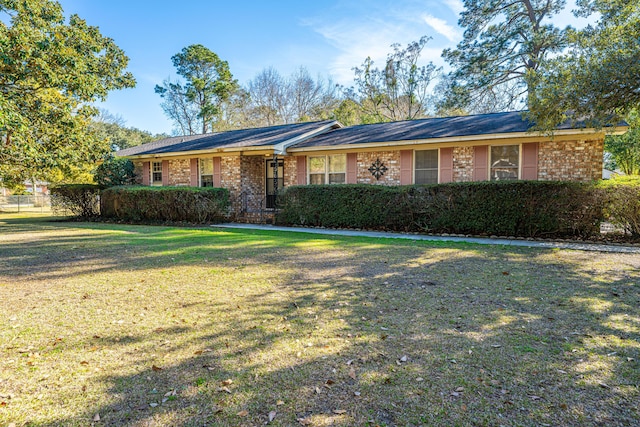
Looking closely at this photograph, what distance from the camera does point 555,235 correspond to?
9.27 m

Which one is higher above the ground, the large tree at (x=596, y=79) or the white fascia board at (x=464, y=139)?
the large tree at (x=596, y=79)

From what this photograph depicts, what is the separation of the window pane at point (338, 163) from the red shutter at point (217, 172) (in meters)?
4.62

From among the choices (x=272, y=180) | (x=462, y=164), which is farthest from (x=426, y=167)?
(x=272, y=180)

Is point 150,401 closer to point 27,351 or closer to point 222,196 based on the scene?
point 27,351

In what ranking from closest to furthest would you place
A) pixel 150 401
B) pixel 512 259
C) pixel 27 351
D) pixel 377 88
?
pixel 150 401
pixel 27 351
pixel 512 259
pixel 377 88

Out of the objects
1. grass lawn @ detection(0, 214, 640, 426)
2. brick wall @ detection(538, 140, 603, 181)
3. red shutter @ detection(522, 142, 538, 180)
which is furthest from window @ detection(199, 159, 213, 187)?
brick wall @ detection(538, 140, 603, 181)

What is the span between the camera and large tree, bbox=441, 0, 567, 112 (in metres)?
21.9

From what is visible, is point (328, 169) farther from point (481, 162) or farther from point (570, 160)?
point (570, 160)

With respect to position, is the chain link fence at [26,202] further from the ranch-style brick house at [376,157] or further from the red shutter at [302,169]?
the red shutter at [302,169]

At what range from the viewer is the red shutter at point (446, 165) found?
12.4m

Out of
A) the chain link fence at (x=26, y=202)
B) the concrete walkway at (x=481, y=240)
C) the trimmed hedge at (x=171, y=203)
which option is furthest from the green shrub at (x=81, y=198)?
the chain link fence at (x=26, y=202)

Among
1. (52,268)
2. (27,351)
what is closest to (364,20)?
(52,268)

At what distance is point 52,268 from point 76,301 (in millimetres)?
2299

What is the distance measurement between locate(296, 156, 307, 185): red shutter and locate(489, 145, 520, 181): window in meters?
6.50
